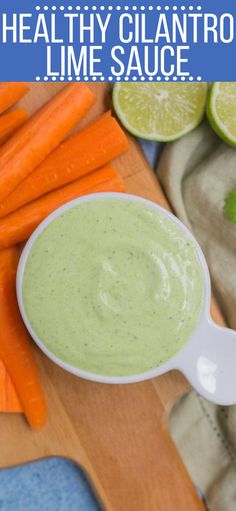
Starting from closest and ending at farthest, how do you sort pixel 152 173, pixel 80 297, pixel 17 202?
pixel 80 297 < pixel 17 202 < pixel 152 173

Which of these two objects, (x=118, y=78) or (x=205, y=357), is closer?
(x=205, y=357)

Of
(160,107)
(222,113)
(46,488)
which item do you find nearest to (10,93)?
(160,107)

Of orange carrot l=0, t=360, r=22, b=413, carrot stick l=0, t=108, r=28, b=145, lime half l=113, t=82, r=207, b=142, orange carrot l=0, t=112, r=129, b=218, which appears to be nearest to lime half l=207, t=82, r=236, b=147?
lime half l=113, t=82, r=207, b=142

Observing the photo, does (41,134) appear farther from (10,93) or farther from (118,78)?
(118,78)

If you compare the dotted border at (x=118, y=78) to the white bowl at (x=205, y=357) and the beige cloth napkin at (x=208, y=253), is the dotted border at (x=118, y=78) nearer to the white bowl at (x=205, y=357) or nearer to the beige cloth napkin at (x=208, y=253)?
the beige cloth napkin at (x=208, y=253)

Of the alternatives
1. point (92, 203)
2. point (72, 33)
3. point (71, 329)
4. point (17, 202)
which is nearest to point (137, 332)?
point (71, 329)

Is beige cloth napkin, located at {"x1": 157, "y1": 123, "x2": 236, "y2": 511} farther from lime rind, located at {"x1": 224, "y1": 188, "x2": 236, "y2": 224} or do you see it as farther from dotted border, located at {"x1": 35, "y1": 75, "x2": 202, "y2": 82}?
dotted border, located at {"x1": 35, "y1": 75, "x2": 202, "y2": 82}

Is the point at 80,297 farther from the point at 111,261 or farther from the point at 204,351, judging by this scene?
the point at 204,351
